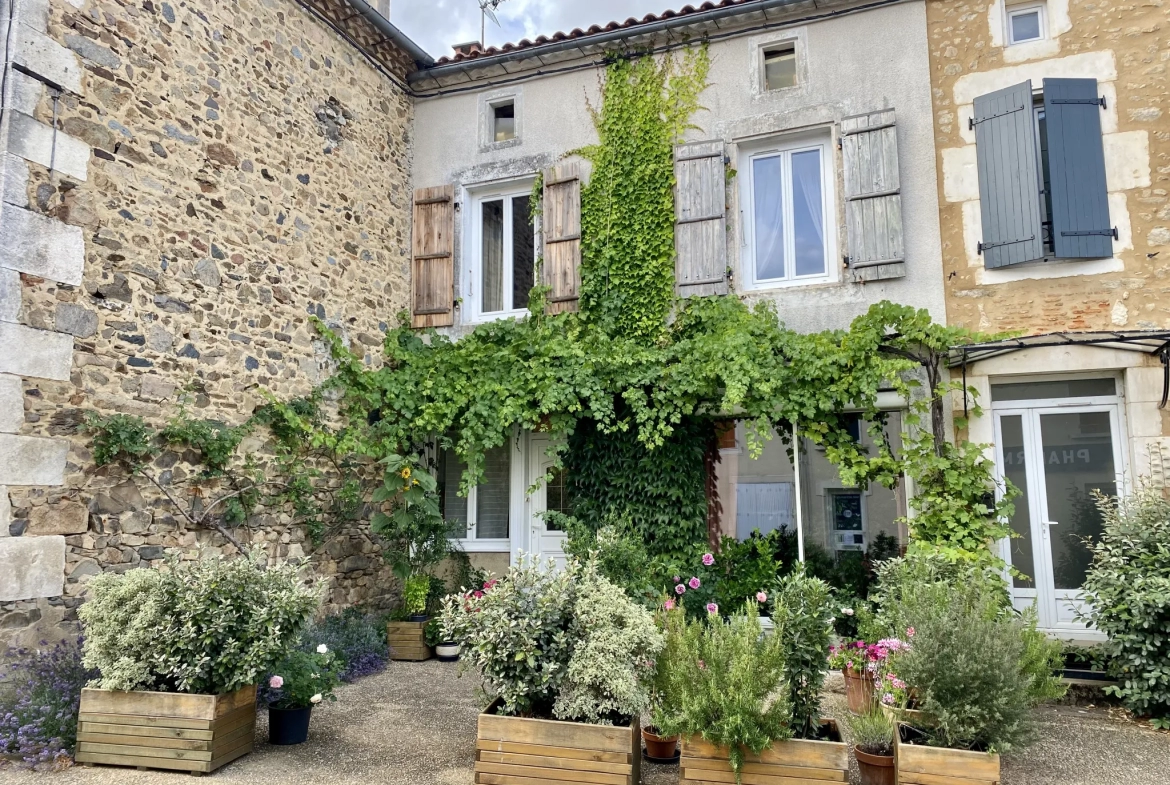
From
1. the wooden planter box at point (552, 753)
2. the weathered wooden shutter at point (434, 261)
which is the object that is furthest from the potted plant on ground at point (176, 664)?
the weathered wooden shutter at point (434, 261)

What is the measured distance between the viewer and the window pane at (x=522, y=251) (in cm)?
796

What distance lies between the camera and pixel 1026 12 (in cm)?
646

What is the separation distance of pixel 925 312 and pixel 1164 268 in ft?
5.72

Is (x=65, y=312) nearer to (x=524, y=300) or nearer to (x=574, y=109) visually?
(x=524, y=300)

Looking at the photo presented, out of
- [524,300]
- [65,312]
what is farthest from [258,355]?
[524,300]

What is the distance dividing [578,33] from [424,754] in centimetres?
644

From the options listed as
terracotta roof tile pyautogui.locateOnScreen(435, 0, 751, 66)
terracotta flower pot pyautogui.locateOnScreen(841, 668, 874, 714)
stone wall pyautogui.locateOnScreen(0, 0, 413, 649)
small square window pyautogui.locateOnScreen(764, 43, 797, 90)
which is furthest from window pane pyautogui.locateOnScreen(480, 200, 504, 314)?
terracotta flower pot pyautogui.locateOnScreen(841, 668, 874, 714)

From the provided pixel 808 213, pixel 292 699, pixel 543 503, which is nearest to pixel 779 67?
pixel 808 213

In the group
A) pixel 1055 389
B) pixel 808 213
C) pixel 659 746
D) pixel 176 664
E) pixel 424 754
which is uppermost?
pixel 808 213

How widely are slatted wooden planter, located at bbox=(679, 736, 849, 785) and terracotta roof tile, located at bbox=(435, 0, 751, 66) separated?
6.28 metres

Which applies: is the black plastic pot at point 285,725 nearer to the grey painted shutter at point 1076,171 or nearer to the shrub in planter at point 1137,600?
the shrub in planter at point 1137,600

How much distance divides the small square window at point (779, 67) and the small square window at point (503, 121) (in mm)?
2626

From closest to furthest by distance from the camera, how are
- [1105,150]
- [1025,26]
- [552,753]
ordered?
[552,753] < [1105,150] < [1025,26]

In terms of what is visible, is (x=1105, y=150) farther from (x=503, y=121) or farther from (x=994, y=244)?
(x=503, y=121)
